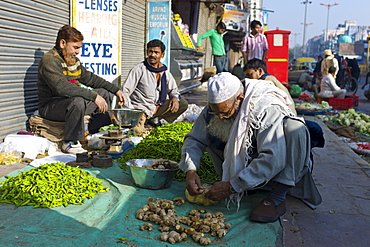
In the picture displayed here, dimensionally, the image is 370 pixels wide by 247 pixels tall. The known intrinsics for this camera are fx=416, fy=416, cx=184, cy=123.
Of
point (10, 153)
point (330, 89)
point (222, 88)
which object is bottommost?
point (10, 153)

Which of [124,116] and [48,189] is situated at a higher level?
[124,116]

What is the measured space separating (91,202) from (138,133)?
2.91m

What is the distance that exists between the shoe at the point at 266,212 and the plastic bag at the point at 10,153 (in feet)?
9.46

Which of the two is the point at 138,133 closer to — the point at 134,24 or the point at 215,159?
the point at 215,159

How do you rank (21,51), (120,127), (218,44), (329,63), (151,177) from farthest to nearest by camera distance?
1. (329,63)
2. (218,44)
3. (21,51)
4. (120,127)
5. (151,177)

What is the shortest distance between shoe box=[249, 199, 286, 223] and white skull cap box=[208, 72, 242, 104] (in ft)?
2.93

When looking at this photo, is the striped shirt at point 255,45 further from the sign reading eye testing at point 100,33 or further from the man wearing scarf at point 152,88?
the man wearing scarf at point 152,88

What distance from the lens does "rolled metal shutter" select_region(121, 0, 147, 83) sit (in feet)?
29.6

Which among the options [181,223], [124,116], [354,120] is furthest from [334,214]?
[354,120]

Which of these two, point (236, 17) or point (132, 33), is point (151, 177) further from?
point (236, 17)

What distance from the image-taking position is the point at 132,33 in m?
9.48

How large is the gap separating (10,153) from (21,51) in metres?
1.53

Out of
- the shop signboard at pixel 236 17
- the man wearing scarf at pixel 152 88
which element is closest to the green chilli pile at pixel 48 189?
the man wearing scarf at pixel 152 88

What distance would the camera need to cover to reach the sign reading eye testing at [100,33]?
22.8 feet
